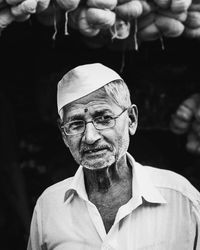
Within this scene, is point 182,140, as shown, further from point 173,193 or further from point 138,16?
point 173,193

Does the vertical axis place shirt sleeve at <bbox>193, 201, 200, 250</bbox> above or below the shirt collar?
below

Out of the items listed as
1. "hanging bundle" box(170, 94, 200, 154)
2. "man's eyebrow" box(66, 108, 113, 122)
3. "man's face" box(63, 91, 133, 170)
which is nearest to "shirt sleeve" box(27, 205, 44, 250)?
"man's face" box(63, 91, 133, 170)

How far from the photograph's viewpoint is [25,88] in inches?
147

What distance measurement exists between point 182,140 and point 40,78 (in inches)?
34.9

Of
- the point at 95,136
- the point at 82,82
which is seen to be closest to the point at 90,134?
the point at 95,136

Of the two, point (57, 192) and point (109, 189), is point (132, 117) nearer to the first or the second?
point (109, 189)

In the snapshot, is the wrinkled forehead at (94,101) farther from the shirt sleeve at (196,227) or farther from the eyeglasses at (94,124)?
the shirt sleeve at (196,227)

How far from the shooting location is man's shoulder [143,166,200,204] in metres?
2.40

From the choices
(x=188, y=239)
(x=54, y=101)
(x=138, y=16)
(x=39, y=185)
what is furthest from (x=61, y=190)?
(x=39, y=185)

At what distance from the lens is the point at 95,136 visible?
2.30 meters

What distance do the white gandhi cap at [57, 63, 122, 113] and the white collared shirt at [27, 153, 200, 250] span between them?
0.31m

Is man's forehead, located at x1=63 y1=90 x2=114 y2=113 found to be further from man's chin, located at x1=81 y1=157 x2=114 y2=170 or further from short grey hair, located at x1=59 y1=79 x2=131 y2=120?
man's chin, located at x1=81 y1=157 x2=114 y2=170

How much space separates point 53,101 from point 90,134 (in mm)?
1335

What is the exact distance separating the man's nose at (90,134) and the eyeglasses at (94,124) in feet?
0.04
